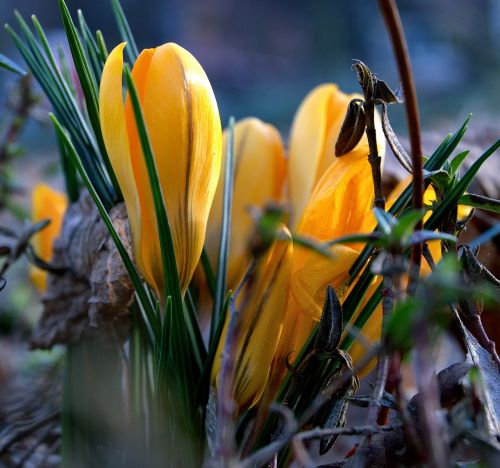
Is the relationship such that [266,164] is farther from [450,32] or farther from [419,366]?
[450,32]

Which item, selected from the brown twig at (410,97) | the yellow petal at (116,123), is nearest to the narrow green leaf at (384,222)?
the brown twig at (410,97)

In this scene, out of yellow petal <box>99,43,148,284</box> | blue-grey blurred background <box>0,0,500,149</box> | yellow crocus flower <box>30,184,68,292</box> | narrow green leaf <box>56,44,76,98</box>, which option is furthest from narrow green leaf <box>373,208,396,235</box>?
blue-grey blurred background <box>0,0,500,149</box>

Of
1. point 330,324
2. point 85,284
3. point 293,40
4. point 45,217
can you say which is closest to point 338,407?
point 330,324

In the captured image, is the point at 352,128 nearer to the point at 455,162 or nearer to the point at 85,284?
the point at 455,162

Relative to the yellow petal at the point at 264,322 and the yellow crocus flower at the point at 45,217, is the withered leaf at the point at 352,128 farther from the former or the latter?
the yellow crocus flower at the point at 45,217

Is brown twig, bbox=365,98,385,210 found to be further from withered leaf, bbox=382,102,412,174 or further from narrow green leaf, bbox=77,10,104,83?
narrow green leaf, bbox=77,10,104,83
